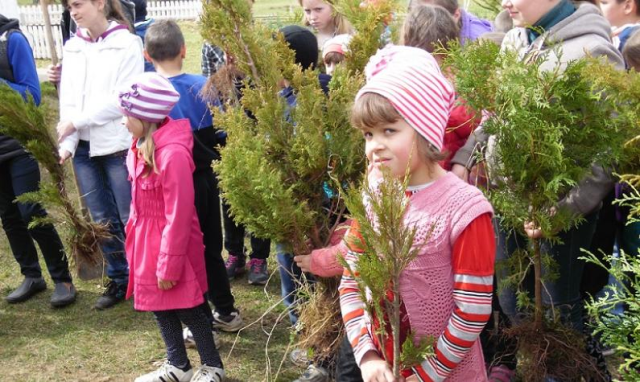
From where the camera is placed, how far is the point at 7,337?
471cm

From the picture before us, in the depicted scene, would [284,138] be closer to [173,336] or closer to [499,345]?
[499,345]

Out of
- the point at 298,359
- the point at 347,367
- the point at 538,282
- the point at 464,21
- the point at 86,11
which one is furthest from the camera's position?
the point at 86,11

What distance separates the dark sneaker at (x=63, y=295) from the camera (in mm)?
5074

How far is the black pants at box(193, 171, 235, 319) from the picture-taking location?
14.1ft

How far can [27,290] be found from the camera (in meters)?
5.26

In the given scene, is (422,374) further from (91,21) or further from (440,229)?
(91,21)

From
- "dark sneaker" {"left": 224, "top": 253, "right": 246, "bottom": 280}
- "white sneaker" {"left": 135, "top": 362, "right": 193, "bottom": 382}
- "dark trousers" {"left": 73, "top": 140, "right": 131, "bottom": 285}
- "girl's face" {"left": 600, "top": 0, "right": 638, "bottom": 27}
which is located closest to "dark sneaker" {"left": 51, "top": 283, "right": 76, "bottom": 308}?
"dark trousers" {"left": 73, "top": 140, "right": 131, "bottom": 285}

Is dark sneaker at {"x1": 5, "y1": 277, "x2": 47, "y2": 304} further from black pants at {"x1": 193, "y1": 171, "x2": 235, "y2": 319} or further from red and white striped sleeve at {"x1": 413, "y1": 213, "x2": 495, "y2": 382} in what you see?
red and white striped sleeve at {"x1": 413, "y1": 213, "x2": 495, "y2": 382}

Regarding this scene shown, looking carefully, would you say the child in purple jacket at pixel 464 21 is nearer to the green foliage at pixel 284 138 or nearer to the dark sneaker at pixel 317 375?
the green foliage at pixel 284 138

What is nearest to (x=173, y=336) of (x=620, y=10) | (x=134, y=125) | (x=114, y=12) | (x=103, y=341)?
(x=103, y=341)

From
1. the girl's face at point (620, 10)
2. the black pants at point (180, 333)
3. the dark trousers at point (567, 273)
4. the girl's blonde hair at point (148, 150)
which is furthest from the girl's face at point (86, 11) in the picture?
the girl's face at point (620, 10)

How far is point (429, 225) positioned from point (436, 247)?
0.24ft

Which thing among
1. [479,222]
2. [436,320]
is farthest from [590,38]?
[436,320]

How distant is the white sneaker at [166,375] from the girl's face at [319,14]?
256cm
